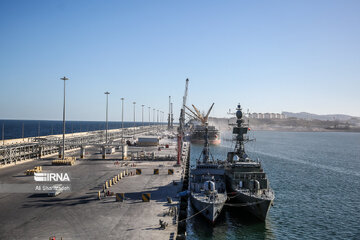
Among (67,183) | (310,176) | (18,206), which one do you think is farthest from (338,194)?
(18,206)

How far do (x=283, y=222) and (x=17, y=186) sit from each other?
44.6 meters

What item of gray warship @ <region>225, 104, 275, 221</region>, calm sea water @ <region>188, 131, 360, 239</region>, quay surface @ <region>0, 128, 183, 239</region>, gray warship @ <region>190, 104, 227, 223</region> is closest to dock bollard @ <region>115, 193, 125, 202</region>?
quay surface @ <region>0, 128, 183, 239</region>

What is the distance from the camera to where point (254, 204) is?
136ft

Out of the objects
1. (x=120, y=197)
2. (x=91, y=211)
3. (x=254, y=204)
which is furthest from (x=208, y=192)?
(x=91, y=211)

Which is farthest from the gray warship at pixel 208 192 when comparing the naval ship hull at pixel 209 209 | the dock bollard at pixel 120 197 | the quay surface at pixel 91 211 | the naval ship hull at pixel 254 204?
the dock bollard at pixel 120 197

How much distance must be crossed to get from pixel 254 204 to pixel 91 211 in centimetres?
2400

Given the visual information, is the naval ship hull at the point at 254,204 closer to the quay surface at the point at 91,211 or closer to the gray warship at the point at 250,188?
the gray warship at the point at 250,188

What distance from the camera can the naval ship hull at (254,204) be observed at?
40250 millimetres

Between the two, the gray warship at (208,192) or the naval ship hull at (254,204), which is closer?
the gray warship at (208,192)

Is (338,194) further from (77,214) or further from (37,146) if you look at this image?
(37,146)

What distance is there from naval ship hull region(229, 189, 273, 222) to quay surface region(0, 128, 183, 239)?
425 inches

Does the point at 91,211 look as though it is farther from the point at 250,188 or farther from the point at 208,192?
the point at 250,188

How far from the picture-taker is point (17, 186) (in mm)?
46156

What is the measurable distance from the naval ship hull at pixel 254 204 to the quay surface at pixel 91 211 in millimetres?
10803
